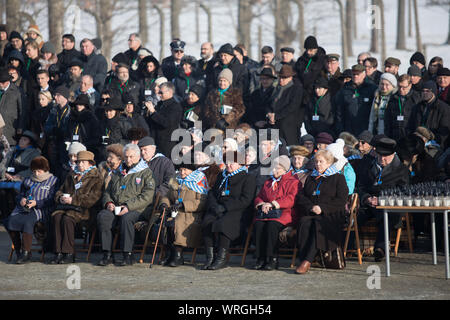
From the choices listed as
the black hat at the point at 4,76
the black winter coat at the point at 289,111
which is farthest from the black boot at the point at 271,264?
the black hat at the point at 4,76

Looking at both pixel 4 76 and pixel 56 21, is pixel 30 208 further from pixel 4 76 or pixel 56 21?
pixel 56 21

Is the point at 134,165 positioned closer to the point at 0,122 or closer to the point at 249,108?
the point at 249,108

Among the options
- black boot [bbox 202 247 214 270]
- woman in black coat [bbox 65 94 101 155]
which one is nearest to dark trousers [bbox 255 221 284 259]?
black boot [bbox 202 247 214 270]

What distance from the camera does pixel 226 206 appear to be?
10.0 meters

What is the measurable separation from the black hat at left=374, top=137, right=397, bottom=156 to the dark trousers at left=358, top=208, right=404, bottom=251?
2.45ft

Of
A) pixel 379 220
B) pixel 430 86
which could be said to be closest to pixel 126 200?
pixel 379 220

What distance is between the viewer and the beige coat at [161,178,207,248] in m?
10.1

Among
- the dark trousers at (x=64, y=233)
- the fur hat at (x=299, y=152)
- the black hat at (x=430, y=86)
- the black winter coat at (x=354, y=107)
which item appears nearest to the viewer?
the dark trousers at (x=64, y=233)

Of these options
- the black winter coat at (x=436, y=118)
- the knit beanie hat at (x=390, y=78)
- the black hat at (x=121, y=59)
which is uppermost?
the black hat at (x=121, y=59)

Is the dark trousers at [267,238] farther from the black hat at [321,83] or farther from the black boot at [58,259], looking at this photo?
the black hat at [321,83]

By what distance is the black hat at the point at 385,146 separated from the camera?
1026 cm

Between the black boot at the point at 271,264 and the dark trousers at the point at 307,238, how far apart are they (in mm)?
346

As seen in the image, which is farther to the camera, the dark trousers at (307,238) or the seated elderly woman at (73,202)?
the seated elderly woman at (73,202)

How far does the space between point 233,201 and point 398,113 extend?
3451 mm
